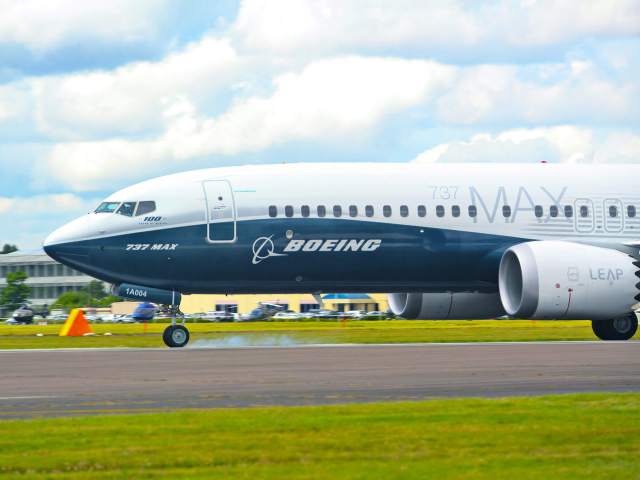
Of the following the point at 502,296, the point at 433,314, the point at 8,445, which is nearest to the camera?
the point at 8,445

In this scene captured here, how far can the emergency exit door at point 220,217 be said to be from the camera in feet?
109

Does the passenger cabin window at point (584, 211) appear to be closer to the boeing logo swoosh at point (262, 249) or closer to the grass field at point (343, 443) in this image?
the boeing logo swoosh at point (262, 249)

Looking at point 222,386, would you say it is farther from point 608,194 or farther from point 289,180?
point 608,194

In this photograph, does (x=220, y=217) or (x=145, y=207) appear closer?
(x=145, y=207)

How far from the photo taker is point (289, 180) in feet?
112

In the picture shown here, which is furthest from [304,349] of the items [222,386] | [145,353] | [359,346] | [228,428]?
[228,428]

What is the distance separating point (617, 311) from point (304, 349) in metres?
9.62

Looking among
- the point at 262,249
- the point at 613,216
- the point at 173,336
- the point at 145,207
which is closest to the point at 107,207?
the point at 145,207

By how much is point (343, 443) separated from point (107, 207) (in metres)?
22.2

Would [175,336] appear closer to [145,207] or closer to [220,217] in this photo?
[220,217]

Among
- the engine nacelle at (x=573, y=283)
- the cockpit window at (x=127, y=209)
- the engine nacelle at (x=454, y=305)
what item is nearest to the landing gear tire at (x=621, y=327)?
the engine nacelle at (x=573, y=283)

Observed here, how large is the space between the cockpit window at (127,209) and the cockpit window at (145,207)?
0.56ft

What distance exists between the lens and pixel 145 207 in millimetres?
33125

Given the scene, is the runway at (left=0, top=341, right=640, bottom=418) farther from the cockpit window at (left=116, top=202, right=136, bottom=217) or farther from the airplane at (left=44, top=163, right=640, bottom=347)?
the cockpit window at (left=116, top=202, right=136, bottom=217)
